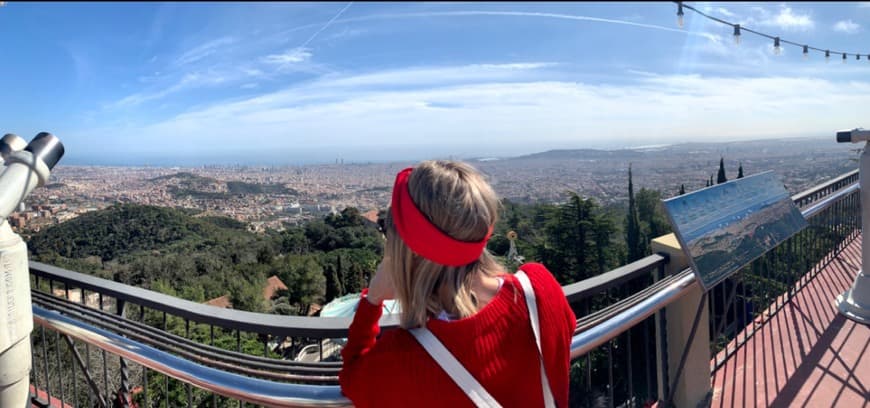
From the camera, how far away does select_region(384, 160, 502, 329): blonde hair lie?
0.79 m

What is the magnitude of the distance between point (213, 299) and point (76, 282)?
1543 cm

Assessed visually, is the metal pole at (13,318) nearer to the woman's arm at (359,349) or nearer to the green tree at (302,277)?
the woman's arm at (359,349)

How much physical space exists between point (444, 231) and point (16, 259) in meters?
1.39

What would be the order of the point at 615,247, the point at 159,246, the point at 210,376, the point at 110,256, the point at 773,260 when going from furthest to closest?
the point at 615,247
the point at 159,246
the point at 110,256
the point at 773,260
the point at 210,376

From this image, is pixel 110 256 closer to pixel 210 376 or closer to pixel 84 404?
pixel 84 404

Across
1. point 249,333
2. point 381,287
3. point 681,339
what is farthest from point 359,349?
point 681,339

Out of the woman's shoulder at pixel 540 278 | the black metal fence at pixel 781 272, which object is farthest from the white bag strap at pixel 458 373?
the black metal fence at pixel 781 272

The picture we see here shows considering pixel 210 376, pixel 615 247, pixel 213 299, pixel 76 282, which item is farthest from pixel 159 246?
pixel 615 247

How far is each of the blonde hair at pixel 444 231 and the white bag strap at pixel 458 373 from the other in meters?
0.05

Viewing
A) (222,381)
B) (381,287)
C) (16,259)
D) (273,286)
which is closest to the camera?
(381,287)

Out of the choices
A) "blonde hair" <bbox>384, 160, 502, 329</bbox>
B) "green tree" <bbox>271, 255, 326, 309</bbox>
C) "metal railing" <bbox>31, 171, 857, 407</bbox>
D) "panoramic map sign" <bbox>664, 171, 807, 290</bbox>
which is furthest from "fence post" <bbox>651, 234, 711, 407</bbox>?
"green tree" <bbox>271, 255, 326, 309</bbox>

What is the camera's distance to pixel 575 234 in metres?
21.3

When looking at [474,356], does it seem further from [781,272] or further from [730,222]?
[781,272]

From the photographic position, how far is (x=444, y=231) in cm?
79
